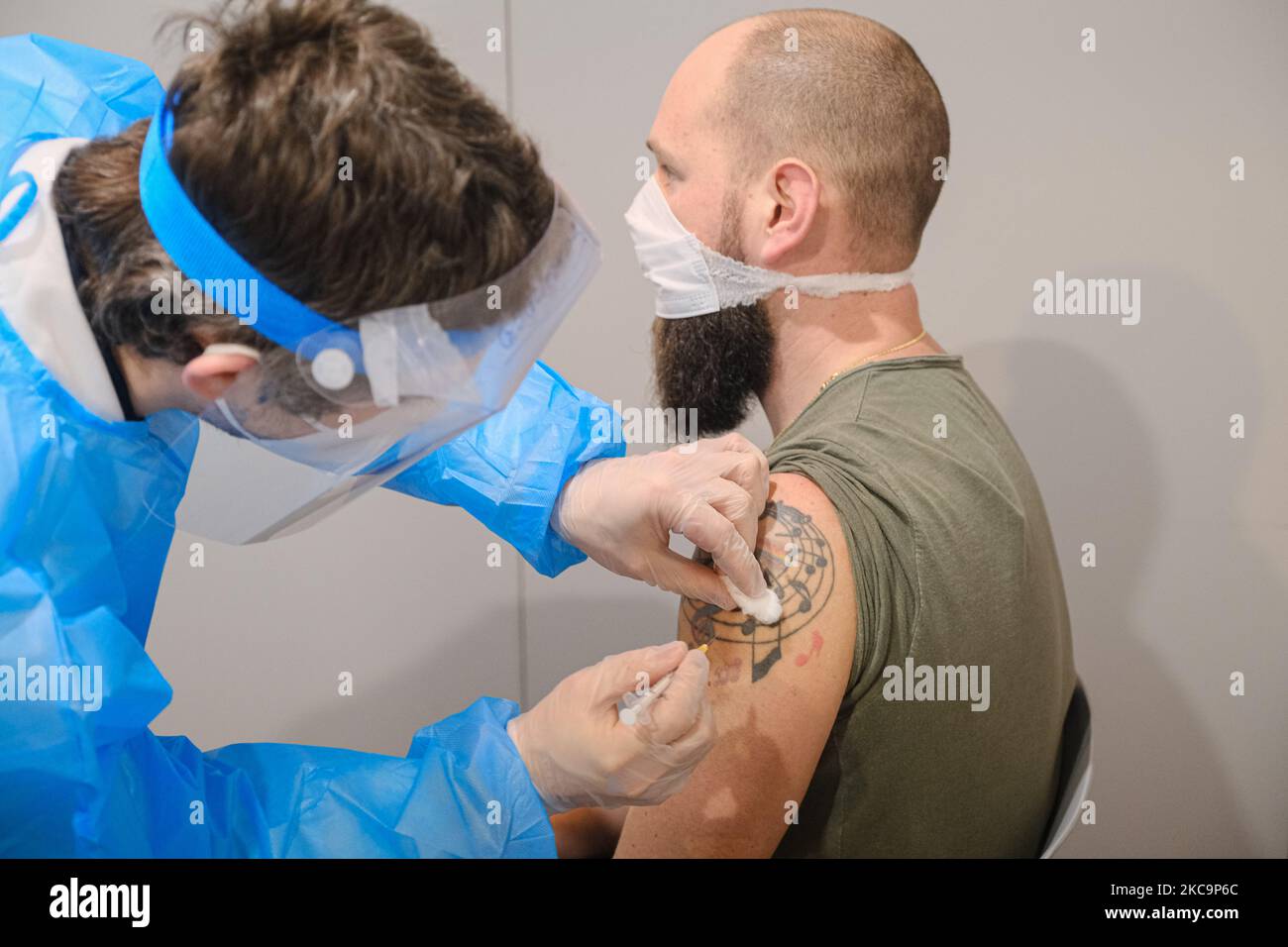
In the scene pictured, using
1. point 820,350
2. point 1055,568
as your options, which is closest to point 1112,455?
point 1055,568

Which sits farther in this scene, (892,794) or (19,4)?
(19,4)

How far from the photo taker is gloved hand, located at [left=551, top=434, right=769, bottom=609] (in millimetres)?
1199

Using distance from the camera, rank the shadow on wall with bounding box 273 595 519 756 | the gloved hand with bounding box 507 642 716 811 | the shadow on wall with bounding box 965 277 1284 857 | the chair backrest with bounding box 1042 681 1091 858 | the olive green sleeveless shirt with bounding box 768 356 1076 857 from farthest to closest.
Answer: the shadow on wall with bounding box 273 595 519 756 < the shadow on wall with bounding box 965 277 1284 857 < the chair backrest with bounding box 1042 681 1091 858 < the olive green sleeveless shirt with bounding box 768 356 1076 857 < the gloved hand with bounding box 507 642 716 811

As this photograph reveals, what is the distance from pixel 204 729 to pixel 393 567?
1.89ft

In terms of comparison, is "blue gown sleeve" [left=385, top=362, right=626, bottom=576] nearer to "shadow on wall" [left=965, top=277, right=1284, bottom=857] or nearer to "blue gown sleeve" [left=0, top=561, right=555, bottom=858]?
"blue gown sleeve" [left=0, top=561, right=555, bottom=858]

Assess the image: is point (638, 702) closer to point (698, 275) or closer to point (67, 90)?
point (698, 275)

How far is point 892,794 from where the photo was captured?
1253 millimetres

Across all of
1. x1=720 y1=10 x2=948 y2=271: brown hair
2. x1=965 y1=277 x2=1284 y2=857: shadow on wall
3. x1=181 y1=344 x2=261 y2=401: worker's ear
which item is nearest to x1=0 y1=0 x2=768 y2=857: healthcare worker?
x1=181 y1=344 x2=261 y2=401: worker's ear

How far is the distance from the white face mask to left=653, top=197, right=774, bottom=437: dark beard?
0.7 inches

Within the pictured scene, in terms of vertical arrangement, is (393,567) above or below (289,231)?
below

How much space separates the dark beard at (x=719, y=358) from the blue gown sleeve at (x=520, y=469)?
23 cm

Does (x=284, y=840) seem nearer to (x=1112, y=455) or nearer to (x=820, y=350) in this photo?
(x=820, y=350)
